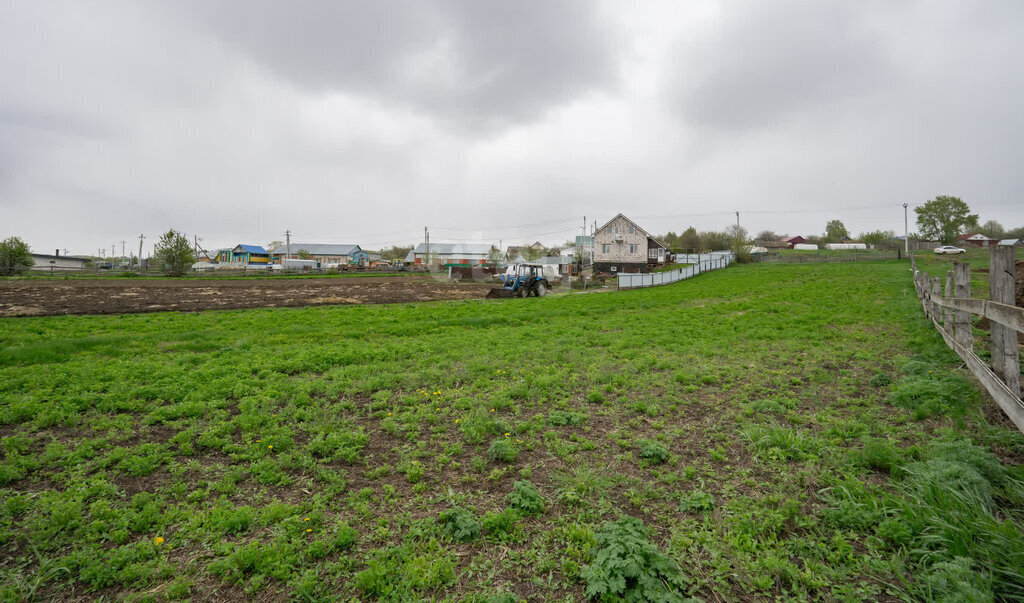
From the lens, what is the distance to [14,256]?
49312mm

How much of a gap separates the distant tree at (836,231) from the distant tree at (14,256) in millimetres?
148252

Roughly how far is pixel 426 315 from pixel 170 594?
568 inches

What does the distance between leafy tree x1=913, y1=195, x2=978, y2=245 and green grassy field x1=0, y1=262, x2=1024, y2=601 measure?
3635 inches

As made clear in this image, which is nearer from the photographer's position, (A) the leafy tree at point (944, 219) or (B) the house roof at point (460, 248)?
(A) the leafy tree at point (944, 219)

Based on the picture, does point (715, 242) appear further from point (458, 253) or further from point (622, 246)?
point (458, 253)

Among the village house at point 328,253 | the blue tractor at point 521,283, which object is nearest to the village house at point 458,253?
the village house at point 328,253

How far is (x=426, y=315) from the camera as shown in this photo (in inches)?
678

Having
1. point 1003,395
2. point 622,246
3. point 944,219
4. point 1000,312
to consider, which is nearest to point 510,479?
point 1003,395

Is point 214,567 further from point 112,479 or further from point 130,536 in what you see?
point 112,479

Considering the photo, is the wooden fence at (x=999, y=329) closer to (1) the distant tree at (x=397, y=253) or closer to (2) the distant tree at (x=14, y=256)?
(2) the distant tree at (x=14, y=256)

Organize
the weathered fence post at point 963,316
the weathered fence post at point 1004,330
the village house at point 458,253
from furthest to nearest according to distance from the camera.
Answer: the village house at point 458,253, the weathered fence post at point 963,316, the weathered fence post at point 1004,330

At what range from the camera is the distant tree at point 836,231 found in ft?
338

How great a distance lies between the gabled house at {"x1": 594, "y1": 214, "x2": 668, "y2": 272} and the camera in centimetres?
5550

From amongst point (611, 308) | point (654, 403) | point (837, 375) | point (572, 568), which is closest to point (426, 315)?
point (611, 308)
